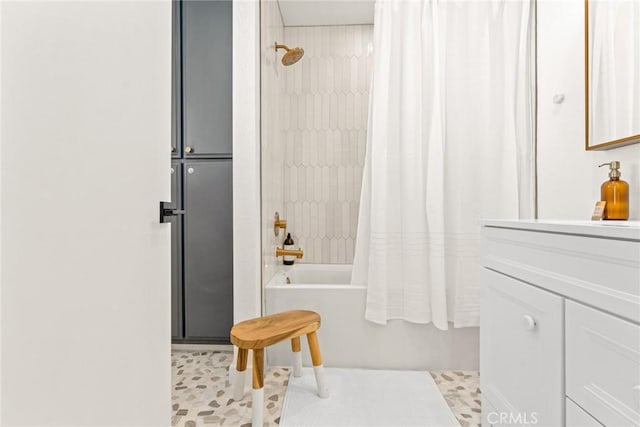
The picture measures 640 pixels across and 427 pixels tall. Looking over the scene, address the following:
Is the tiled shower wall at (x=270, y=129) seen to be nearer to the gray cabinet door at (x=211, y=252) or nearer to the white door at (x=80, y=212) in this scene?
the gray cabinet door at (x=211, y=252)

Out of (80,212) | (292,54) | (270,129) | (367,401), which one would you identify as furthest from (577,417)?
(292,54)

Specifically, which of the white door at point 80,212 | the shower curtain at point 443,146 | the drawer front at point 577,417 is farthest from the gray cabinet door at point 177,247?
the drawer front at point 577,417

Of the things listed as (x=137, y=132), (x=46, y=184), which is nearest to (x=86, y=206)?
(x=46, y=184)

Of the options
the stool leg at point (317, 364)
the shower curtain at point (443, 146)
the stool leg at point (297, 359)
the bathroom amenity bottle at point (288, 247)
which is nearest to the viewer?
the stool leg at point (317, 364)

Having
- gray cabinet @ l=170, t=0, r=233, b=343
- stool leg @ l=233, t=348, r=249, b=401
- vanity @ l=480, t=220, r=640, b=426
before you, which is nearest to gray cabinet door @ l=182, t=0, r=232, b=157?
gray cabinet @ l=170, t=0, r=233, b=343

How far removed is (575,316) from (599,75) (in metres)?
1.19

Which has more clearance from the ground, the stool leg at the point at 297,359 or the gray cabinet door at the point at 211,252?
the gray cabinet door at the point at 211,252

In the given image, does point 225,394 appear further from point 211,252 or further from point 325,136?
point 325,136

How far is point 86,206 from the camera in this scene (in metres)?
0.62

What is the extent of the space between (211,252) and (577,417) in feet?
6.37

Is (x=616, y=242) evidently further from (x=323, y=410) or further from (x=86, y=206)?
(x=323, y=410)

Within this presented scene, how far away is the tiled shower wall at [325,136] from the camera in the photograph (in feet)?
9.33

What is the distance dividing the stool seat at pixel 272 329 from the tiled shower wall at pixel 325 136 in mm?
1160

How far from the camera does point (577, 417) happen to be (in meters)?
0.90
